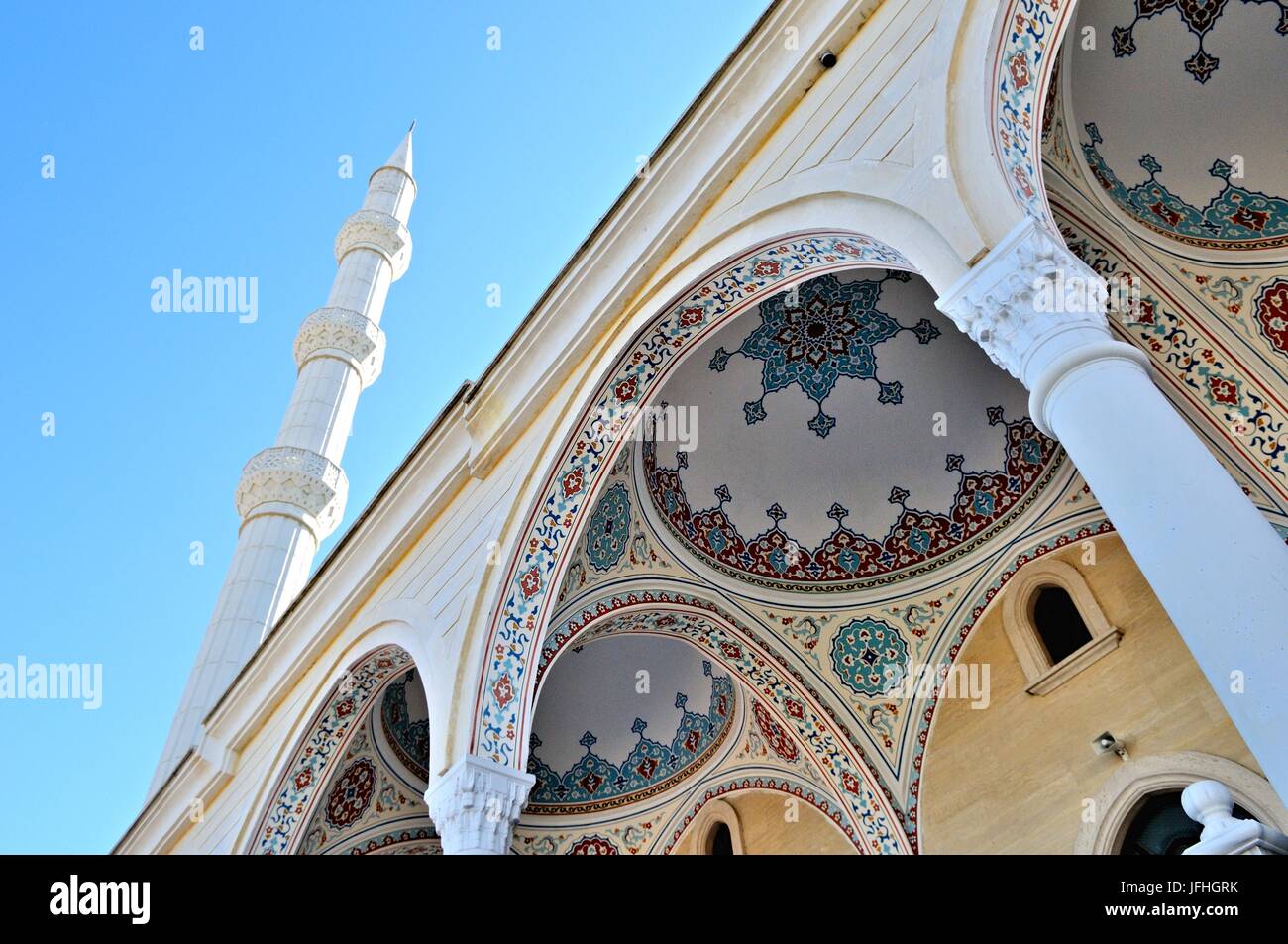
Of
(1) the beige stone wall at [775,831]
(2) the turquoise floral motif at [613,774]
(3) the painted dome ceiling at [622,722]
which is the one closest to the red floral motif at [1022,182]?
(3) the painted dome ceiling at [622,722]

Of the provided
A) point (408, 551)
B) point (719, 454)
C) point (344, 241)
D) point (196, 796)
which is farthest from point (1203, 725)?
point (344, 241)

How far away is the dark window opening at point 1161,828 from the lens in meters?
4.75

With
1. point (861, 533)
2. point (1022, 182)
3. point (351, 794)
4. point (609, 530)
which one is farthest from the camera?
point (351, 794)

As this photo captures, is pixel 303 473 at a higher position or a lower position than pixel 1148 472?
higher

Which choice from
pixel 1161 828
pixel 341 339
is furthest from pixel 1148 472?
pixel 341 339

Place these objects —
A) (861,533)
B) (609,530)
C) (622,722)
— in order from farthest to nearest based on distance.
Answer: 1. (622,722)
2. (861,533)
3. (609,530)

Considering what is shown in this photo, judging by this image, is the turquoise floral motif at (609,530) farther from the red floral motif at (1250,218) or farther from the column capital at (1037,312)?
the red floral motif at (1250,218)

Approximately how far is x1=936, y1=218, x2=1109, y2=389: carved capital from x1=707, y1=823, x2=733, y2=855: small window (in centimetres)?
468

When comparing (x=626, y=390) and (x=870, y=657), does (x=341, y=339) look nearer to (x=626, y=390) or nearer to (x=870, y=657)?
(x=870, y=657)

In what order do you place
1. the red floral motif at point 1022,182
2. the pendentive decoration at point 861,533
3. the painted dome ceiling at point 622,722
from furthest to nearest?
the painted dome ceiling at point 622,722 < the pendentive decoration at point 861,533 < the red floral motif at point 1022,182

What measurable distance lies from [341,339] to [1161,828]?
392 inches

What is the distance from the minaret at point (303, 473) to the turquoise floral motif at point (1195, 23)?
750 centimetres

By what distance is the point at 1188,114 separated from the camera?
4621 millimetres

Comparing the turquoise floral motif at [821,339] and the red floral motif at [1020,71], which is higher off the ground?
the turquoise floral motif at [821,339]
